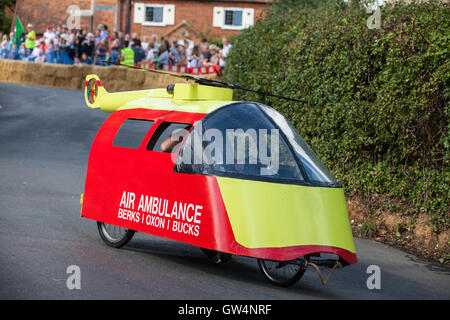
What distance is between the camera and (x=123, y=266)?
8.18 meters

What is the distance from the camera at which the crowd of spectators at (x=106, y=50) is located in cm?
2928

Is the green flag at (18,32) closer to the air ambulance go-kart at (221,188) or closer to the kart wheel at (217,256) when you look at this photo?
the air ambulance go-kart at (221,188)

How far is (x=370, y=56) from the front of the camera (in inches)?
460

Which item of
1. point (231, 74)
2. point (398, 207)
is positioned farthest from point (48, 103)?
point (398, 207)

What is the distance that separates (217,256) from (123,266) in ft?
4.07

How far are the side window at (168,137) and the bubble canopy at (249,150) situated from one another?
0.46 m

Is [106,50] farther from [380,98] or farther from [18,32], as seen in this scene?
[380,98]

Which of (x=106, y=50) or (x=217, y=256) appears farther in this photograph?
(x=106, y=50)

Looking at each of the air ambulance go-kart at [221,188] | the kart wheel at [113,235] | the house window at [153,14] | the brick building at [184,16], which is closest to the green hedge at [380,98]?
the air ambulance go-kart at [221,188]

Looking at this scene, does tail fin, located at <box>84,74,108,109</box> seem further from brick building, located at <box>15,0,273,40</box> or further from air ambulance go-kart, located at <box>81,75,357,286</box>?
brick building, located at <box>15,0,273,40</box>

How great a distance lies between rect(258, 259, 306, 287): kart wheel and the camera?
25.5ft

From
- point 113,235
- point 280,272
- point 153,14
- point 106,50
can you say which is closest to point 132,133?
point 113,235

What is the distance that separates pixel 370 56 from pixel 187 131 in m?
4.29

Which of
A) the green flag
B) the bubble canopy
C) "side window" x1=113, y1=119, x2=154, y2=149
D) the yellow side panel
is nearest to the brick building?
the green flag
